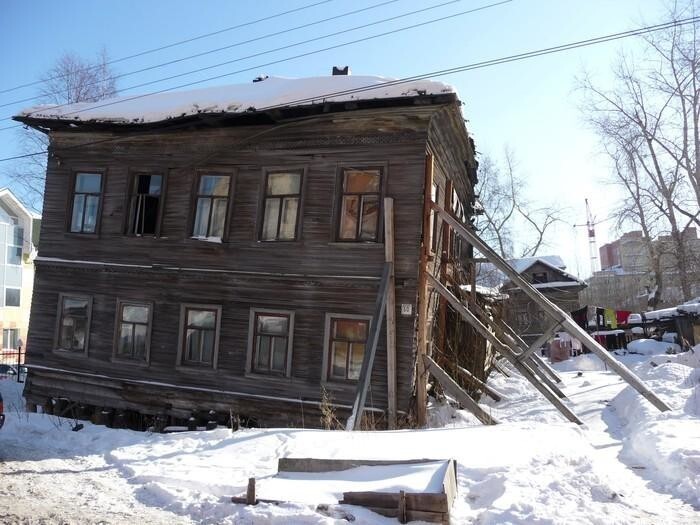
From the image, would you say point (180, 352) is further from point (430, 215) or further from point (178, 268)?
point (430, 215)

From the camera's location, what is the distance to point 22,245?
127 ft

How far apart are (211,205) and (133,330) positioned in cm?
361

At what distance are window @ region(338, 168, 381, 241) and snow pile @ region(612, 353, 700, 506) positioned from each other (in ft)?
18.5

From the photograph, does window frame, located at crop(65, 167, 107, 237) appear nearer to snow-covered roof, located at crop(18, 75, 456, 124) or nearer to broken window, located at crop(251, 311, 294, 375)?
snow-covered roof, located at crop(18, 75, 456, 124)

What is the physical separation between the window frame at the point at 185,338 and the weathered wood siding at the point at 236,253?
0.11m

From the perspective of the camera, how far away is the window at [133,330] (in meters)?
12.3

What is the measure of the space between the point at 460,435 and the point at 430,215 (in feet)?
16.4

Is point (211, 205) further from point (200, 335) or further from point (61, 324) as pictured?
point (61, 324)

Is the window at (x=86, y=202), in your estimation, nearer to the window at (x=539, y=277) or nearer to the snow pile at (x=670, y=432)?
the snow pile at (x=670, y=432)

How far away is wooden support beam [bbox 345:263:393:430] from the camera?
8.67m

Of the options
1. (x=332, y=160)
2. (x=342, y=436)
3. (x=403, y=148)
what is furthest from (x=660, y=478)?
(x=332, y=160)

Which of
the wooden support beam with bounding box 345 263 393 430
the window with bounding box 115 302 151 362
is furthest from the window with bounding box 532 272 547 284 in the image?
the window with bounding box 115 302 151 362

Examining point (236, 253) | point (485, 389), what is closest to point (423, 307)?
point (485, 389)

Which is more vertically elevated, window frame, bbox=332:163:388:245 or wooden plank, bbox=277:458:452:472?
window frame, bbox=332:163:388:245
